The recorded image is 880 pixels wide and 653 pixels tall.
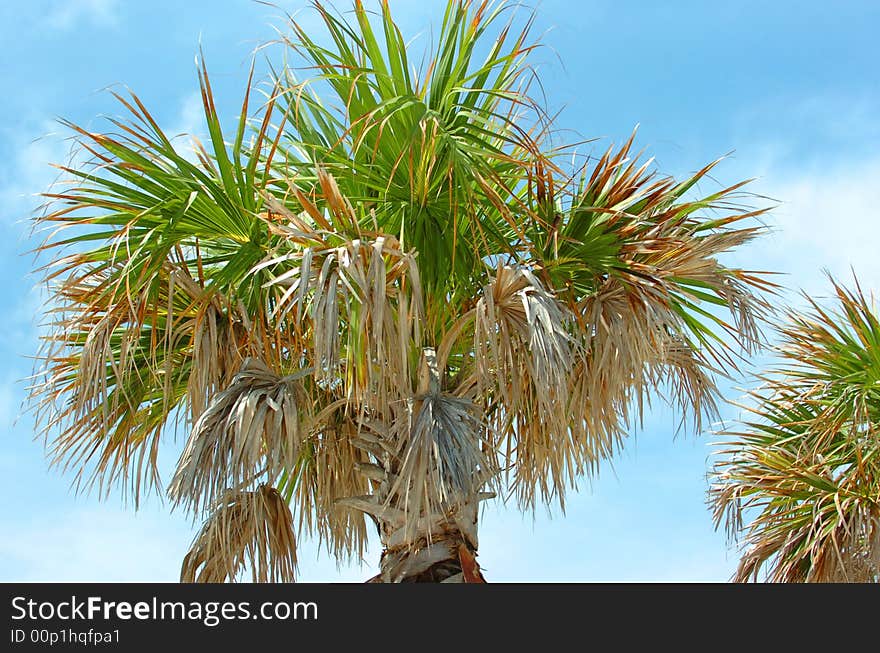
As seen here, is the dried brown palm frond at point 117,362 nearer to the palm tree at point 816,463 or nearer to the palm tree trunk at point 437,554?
the palm tree trunk at point 437,554

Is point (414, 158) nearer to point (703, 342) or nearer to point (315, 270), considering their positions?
point (315, 270)

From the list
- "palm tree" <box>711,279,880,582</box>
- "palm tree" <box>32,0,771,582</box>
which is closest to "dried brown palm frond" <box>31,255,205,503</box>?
"palm tree" <box>32,0,771,582</box>

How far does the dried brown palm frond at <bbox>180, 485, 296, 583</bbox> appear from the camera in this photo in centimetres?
531

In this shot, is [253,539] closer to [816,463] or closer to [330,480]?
[330,480]

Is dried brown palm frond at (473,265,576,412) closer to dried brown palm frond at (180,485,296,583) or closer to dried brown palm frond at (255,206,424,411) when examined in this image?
dried brown palm frond at (255,206,424,411)

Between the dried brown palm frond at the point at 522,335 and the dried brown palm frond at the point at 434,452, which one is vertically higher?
the dried brown palm frond at the point at 522,335

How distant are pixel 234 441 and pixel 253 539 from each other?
784 mm

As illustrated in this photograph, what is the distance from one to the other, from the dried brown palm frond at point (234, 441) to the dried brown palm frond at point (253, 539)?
36 centimetres

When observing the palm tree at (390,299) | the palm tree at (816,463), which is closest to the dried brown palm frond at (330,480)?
the palm tree at (390,299)

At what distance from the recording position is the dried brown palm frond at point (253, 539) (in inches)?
209

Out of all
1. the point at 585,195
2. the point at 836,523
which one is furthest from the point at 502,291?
the point at 836,523

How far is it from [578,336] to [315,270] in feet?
5.50
